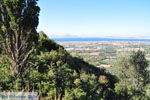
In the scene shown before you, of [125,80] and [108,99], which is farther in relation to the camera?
[125,80]

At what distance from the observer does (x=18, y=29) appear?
36.8 ft

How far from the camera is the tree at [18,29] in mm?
10969

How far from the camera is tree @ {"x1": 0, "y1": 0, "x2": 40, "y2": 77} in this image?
11.0 meters

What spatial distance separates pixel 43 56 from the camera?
19344 millimetres

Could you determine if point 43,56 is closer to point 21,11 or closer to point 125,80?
point 21,11

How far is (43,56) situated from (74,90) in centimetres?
659

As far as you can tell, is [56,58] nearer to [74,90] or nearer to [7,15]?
[74,90]

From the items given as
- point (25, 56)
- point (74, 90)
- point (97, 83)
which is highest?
point (25, 56)

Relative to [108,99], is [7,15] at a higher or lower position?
higher

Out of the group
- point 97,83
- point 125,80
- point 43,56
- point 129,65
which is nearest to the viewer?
point 43,56

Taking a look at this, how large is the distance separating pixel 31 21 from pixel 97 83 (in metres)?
13.8

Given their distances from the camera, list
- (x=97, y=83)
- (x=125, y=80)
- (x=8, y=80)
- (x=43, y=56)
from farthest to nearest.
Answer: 1. (x=125, y=80)
2. (x=97, y=83)
3. (x=43, y=56)
4. (x=8, y=80)

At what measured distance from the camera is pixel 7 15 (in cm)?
1112

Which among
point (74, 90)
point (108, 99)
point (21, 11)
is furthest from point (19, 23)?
point (108, 99)
